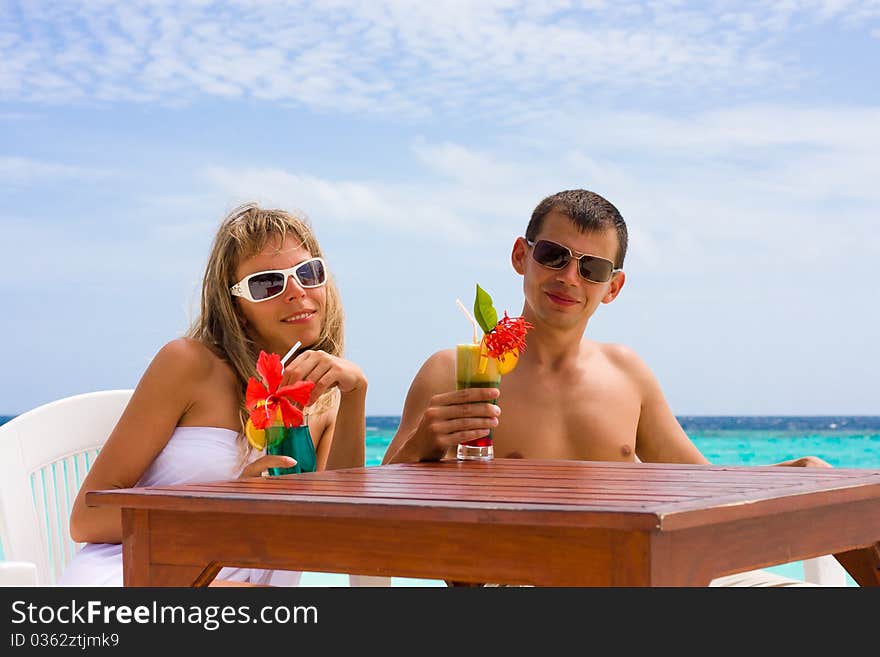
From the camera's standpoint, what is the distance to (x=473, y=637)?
1623 mm

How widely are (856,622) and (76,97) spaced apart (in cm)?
2606

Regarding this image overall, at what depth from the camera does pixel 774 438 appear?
25.4m

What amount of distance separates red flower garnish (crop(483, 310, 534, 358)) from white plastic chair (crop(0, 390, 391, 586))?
828 mm

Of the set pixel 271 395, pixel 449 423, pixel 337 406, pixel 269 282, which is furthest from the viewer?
pixel 337 406

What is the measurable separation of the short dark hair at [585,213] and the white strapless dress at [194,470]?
1.17 metres

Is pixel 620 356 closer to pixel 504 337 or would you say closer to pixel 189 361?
pixel 504 337

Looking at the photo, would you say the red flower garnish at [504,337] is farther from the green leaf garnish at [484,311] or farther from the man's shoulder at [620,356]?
the man's shoulder at [620,356]

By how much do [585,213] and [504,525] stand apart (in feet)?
5.97

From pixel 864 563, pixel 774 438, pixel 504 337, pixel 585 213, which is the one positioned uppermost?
pixel 585 213

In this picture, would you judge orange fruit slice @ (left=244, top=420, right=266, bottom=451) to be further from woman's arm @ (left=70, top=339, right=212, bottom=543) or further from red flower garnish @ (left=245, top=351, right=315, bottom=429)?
woman's arm @ (left=70, top=339, right=212, bottom=543)

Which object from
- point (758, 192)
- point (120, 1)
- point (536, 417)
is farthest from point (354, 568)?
point (758, 192)

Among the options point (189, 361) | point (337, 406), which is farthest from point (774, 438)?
point (189, 361)

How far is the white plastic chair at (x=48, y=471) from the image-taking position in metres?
3.00

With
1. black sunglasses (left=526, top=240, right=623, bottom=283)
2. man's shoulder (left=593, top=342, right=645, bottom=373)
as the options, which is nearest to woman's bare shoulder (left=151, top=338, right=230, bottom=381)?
black sunglasses (left=526, top=240, right=623, bottom=283)
